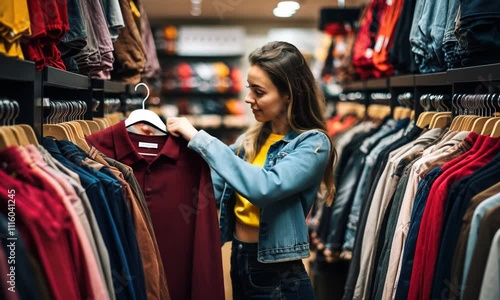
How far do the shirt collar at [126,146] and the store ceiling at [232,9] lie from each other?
187 inches

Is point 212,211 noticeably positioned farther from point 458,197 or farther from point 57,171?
point 458,197

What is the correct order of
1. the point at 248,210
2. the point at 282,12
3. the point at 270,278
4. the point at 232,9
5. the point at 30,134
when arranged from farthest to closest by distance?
the point at 232,9 → the point at 282,12 → the point at 248,210 → the point at 270,278 → the point at 30,134

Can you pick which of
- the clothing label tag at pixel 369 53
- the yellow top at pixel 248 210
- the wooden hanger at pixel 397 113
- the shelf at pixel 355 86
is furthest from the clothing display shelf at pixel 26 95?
the shelf at pixel 355 86

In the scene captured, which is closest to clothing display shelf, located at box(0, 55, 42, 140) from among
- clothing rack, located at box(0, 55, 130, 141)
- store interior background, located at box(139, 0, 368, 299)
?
clothing rack, located at box(0, 55, 130, 141)

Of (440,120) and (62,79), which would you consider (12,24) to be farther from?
(440,120)

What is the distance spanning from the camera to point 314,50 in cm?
856

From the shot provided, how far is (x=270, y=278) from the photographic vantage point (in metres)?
2.30

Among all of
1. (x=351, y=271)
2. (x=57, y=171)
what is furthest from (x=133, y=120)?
(x=351, y=271)

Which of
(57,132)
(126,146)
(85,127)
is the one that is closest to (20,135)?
(57,132)

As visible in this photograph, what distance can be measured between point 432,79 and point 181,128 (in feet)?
4.35

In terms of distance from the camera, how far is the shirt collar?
215 centimetres

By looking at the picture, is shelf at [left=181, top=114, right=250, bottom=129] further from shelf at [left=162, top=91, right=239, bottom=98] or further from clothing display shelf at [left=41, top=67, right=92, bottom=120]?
clothing display shelf at [left=41, top=67, right=92, bottom=120]

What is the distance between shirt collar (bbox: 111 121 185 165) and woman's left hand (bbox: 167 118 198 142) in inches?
1.2

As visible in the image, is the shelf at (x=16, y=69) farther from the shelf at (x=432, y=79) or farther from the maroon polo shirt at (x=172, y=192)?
the shelf at (x=432, y=79)
